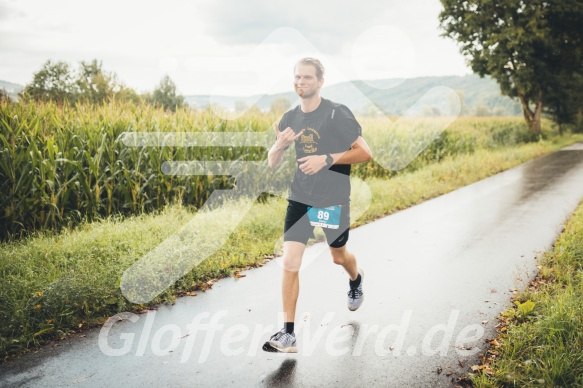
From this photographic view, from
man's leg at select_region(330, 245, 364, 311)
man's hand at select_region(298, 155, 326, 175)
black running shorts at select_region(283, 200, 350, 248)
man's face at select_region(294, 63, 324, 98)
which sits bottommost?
man's leg at select_region(330, 245, 364, 311)

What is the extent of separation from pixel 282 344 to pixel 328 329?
2.12ft

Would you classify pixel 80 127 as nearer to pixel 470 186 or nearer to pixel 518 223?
pixel 518 223

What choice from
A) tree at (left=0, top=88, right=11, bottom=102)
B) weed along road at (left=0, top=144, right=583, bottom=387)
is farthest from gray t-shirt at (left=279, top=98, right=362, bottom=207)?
tree at (left=0, top=88, right=11, bottom=102)

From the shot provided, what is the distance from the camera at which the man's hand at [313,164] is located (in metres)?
3.49

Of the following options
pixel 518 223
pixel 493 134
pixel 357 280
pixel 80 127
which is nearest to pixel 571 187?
pixel 518 223

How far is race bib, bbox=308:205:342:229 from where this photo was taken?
3684 mm

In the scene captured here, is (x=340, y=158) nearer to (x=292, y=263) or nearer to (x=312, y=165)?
(x=312, y=165)

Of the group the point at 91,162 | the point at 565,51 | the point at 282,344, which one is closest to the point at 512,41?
the point at 565,51

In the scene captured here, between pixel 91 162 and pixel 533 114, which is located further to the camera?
pixel 533 114

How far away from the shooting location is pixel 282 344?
11.4 feet

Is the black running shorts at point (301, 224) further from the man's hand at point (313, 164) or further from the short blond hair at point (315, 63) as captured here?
the short blond hair at point (315, 63)

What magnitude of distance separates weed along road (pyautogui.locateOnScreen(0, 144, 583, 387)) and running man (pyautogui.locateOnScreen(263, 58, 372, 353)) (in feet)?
1.42

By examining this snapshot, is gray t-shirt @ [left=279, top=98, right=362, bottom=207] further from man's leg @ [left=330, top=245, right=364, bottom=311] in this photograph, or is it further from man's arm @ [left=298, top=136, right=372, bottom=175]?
man's leg @ [left=330, top=245, right=364, bottom=311]

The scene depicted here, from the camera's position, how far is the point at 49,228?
6.79 metres
